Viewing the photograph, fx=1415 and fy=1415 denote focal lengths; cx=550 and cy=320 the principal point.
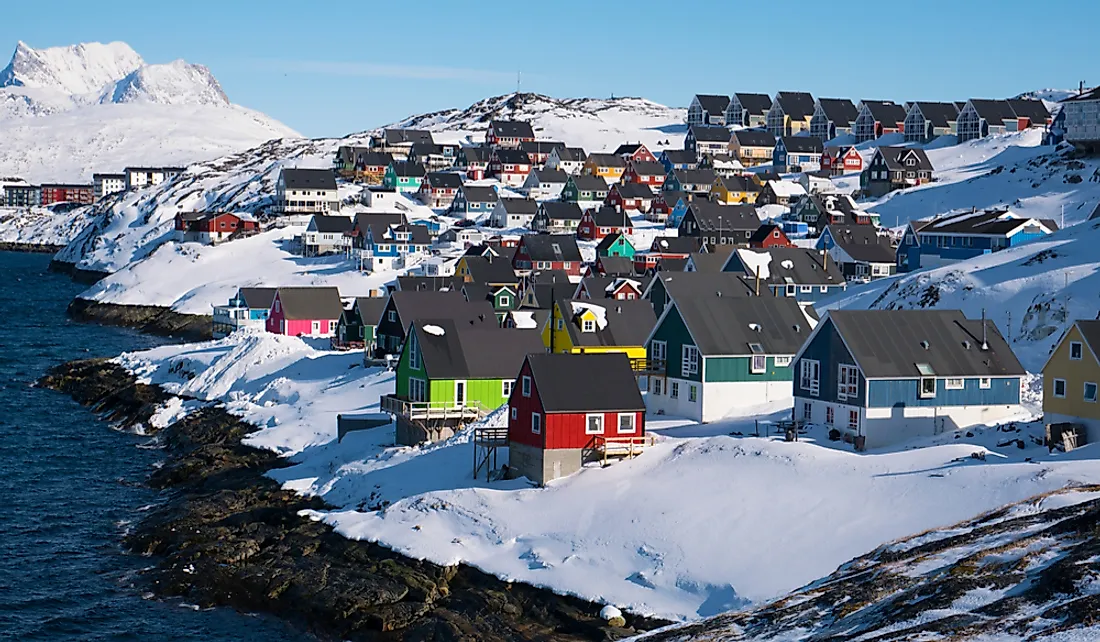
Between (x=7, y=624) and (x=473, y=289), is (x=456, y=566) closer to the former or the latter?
(x=7, y=624)

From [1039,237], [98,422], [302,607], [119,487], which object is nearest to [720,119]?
[1039,237]

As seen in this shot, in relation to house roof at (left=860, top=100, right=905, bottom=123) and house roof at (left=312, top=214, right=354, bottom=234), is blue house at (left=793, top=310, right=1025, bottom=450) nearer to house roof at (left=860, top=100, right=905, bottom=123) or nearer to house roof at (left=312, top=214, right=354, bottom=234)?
house roof at (left=312, top=214, right=354, bottom=234)

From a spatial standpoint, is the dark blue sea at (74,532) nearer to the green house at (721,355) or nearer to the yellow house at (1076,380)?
the green house at (721,355)

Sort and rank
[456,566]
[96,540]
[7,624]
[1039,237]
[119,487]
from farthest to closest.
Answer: [1039,237]
[119,487]
[96,540]
[456,566]
[7,624]

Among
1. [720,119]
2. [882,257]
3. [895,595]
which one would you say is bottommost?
[895,595]

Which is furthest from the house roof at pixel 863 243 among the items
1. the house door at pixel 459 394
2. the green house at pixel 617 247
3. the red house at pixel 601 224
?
the house door at pixel 459 394

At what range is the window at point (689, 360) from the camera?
5194cm

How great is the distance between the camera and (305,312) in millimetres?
89062

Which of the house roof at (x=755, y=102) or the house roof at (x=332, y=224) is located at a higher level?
the house roof at (x=755, y=102)

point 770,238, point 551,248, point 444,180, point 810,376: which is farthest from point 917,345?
point 444,180

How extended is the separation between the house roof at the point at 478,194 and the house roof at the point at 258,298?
5216 cm

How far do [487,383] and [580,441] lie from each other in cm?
1021

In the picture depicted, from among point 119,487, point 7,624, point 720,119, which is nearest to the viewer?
point 7,624

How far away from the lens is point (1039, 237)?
83.1 m
